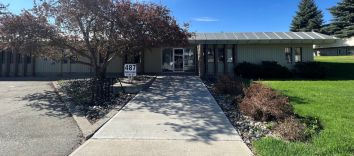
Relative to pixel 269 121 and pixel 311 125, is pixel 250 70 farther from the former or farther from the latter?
pixel 311 125

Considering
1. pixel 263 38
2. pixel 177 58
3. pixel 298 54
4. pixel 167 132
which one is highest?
pixel 263 38

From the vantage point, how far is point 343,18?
3067 centimetres

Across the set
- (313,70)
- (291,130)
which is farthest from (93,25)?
(313,70)

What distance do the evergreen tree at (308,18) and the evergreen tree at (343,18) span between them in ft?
10.6

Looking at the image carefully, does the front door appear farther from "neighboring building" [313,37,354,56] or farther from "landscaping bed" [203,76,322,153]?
"neighboring building" [313,37,354,56]

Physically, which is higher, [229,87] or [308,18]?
[308,18]

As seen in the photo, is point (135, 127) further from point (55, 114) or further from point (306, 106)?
point (306, 106)

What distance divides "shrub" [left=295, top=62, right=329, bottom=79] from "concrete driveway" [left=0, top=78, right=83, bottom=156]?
51.6ft

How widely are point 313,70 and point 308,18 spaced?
29.1 m

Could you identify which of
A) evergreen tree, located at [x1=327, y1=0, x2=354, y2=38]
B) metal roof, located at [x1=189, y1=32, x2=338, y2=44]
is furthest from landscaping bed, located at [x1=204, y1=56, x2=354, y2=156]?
evergreen tree, located at [x1=327, y1=0, x2=354, y2=38]

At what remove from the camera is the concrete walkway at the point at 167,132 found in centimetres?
344

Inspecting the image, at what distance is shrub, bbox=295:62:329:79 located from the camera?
1402cm

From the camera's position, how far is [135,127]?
15.0ft

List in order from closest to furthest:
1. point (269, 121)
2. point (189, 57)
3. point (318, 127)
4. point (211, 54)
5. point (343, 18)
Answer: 1. point (318, 127)
2. point (269, 121)
3. point (211, 54)
4. point (189, 57)
5. point (343, 18)
